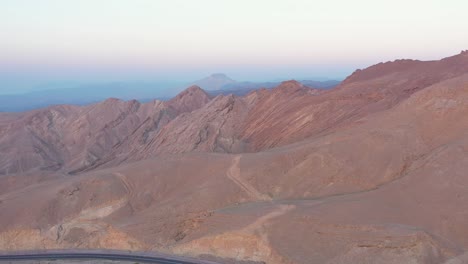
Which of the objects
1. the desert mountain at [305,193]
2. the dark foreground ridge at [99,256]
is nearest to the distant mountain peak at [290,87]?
the desert mountain at [305,193]

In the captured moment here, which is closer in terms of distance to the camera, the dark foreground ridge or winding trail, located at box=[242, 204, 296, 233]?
winding trail, located at box=[242, 204, 296, 233]

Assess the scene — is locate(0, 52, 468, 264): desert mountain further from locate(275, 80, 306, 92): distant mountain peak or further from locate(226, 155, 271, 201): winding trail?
locate(275, 80, 306, 92): distant mountain peak

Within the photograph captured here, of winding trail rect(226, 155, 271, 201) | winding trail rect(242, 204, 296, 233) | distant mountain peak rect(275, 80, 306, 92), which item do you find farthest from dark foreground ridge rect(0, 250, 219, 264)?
distant mountain peak rect(275, 80, 306, 92)

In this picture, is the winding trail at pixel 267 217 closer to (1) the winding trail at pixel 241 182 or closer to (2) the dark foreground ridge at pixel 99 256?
(2) the dark foreground ridge at pixel 99 256

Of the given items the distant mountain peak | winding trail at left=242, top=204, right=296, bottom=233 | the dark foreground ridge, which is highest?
the distant mountain peak

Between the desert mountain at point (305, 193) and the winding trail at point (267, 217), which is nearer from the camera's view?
the desert mountain at point (305, 193)

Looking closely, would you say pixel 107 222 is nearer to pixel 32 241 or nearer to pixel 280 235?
pixel 32 241
